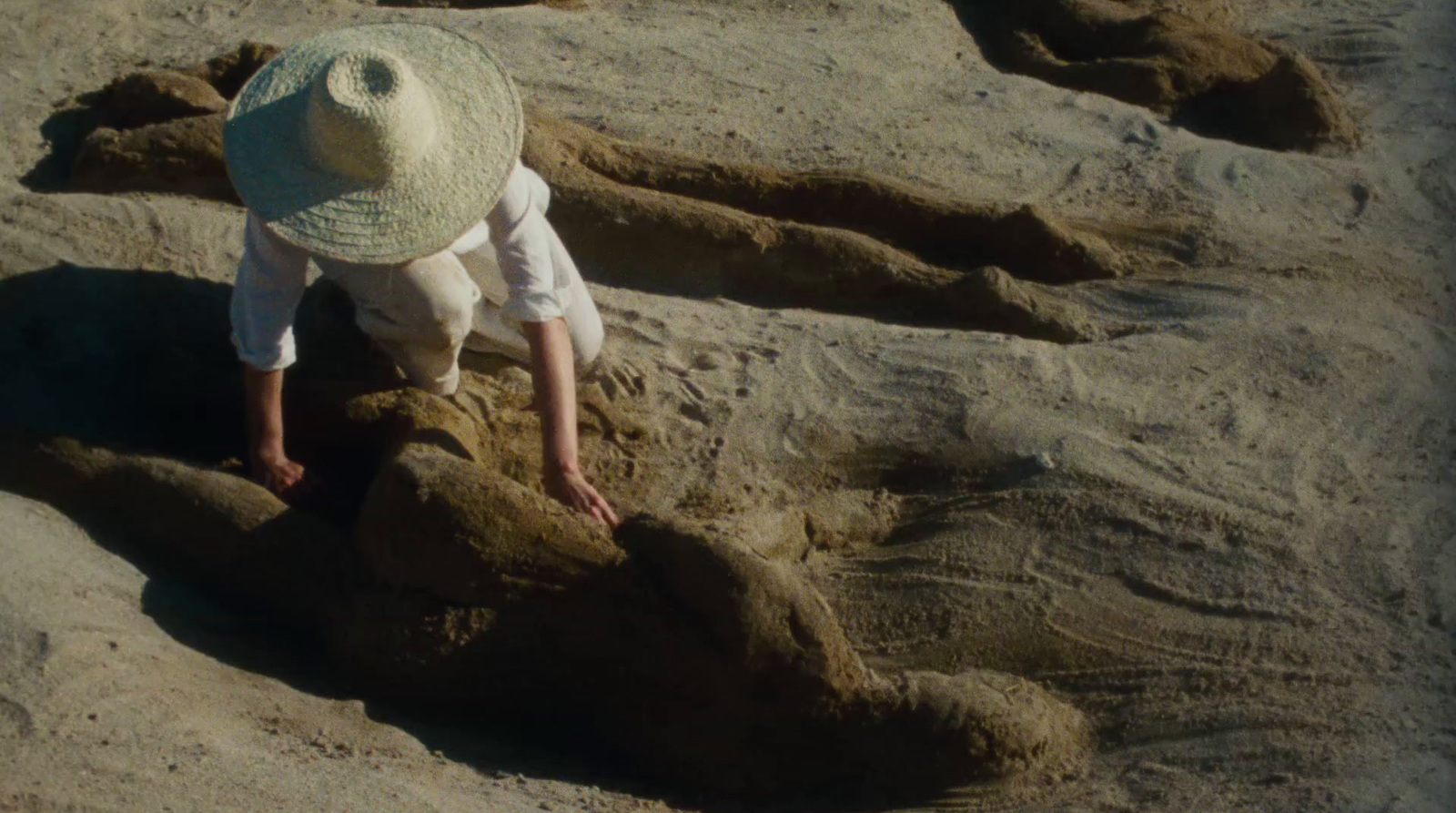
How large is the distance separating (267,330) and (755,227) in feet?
5.36

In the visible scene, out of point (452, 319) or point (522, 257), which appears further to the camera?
point (452, 319)

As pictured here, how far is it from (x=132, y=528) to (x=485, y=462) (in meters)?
0.69

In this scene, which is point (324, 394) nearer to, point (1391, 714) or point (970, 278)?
point (970, 278)

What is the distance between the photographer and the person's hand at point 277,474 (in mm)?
3307

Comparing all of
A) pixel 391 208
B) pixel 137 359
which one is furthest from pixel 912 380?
pixel 137 359

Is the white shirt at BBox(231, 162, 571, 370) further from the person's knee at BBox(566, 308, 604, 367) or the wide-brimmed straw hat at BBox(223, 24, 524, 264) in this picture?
the person's knee at BBox(566, 308, 604, 367)

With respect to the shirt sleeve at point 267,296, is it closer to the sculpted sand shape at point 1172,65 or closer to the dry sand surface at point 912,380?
the dry sand surface at point 912,380

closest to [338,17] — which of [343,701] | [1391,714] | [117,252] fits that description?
[117,252]

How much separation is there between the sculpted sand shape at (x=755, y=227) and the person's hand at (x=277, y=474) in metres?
1.31

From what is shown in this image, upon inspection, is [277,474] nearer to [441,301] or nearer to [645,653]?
[441,301]

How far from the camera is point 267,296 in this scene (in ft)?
10.4

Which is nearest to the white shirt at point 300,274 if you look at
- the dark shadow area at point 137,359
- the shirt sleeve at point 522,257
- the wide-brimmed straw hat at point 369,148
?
the shirt sleeve at point 522,257

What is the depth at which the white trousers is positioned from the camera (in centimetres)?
347

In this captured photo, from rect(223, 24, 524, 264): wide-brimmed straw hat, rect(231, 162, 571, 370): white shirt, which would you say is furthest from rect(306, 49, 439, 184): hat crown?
rect(231, 162, 571, 370): white shirt
